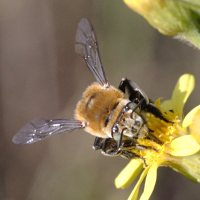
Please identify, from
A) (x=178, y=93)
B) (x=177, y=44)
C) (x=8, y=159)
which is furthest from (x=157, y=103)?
(x=8, y=159)

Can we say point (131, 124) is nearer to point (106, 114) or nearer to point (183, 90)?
point (106, 114)

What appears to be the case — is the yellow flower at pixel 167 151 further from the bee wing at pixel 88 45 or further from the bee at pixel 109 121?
the bee wing at pixel 88 45

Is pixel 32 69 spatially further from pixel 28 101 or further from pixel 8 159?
pixel 8 159

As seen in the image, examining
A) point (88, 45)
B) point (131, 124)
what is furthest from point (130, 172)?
point (88, 45)

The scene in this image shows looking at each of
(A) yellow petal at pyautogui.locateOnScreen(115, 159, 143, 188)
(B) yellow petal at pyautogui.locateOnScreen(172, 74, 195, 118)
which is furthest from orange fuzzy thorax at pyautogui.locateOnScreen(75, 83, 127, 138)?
(B) yellow petal at pyautogui.locateOnScreen(172, 74, 195, 118)

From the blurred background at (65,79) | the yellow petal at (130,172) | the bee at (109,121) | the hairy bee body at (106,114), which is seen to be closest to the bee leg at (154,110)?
the bee at (109,121)

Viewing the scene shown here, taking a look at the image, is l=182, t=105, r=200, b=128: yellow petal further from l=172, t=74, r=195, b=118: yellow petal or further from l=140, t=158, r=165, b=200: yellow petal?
l=172, t=74, r=195, b=118: yellow petal
